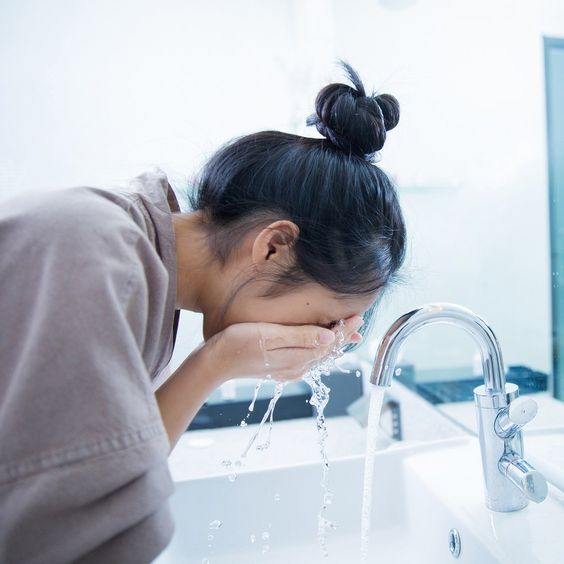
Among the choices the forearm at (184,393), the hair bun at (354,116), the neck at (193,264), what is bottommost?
the forearm at (184,393)

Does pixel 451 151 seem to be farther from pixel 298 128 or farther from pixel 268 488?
pixel 268 488

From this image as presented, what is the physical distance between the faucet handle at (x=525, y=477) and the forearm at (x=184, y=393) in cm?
40

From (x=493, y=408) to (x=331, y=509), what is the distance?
37 cm

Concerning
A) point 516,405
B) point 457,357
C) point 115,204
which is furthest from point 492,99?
point 115,204

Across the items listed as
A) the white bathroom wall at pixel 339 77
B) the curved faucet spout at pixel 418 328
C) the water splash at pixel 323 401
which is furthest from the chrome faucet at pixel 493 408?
the white bathroom wall at pixel 339 77

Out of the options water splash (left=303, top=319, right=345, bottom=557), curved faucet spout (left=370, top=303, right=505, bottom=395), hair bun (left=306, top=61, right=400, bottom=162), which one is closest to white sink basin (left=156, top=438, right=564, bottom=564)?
water splash (left=303, top=319, right=345, bottom=557)

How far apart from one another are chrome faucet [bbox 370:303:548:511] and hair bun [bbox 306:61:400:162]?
23 cm

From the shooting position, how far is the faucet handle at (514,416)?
1.90 ft

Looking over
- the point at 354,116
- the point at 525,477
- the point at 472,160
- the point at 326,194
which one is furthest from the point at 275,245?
the point at 472,160

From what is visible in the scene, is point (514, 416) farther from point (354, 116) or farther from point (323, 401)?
point (354, 116)

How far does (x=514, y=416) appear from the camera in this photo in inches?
23.0

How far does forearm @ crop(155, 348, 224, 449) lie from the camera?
60 centimetres

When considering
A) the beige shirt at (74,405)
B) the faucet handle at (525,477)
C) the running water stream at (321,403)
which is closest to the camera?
the beige shirt at (74,405)

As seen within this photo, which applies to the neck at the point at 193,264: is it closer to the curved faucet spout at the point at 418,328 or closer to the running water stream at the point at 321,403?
the running water stream at the point at 321,403
